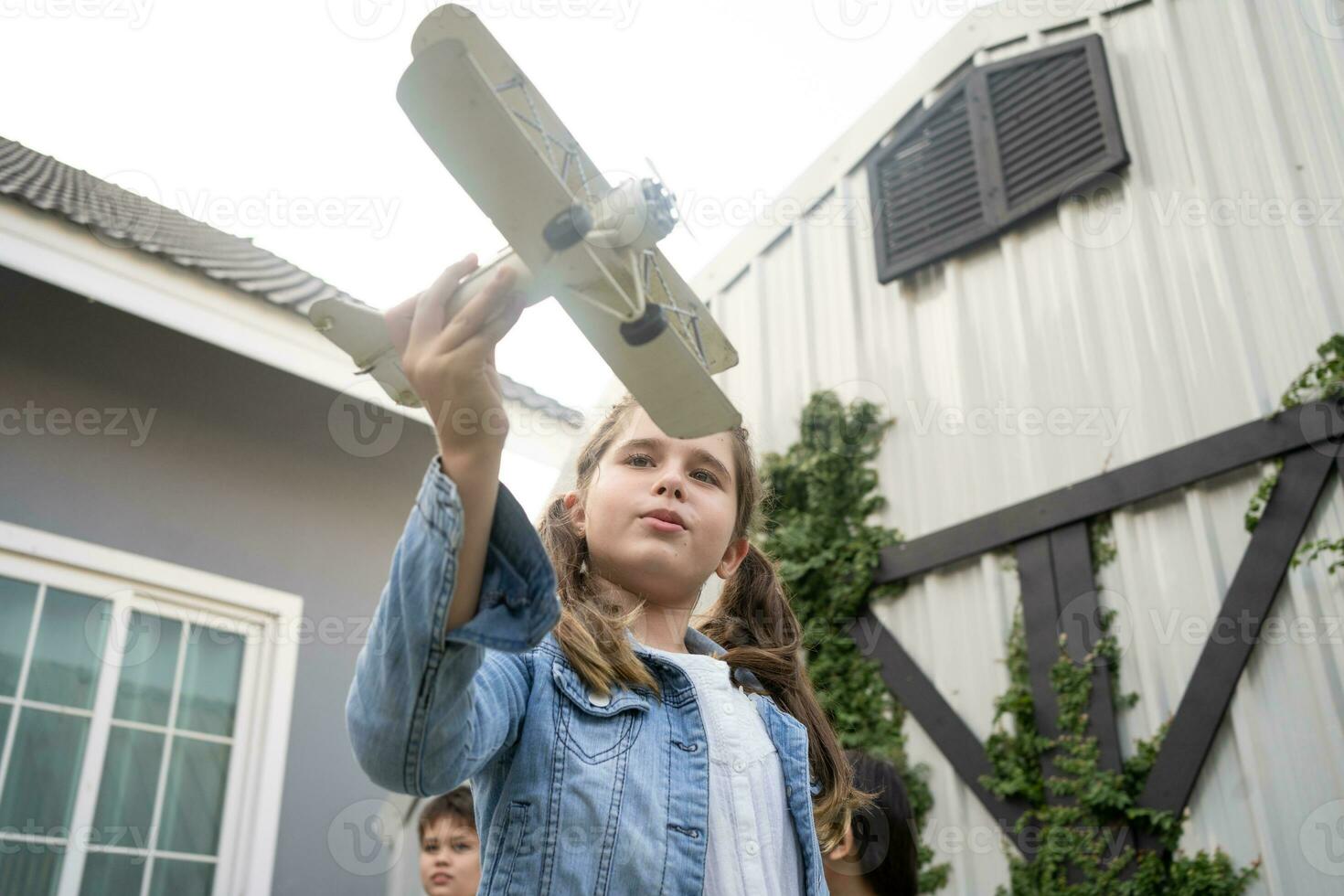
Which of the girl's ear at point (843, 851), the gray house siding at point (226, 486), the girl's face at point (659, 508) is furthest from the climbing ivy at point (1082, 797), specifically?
the girl's face at point (659, 508)

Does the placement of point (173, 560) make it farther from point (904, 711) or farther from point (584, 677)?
point (584, 677)

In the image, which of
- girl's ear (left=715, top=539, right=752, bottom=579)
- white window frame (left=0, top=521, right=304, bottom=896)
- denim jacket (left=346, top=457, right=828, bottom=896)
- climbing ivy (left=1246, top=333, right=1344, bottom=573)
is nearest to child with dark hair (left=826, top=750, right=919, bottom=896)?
girl's ear (left=715, top=539, right=752, bottom=579)

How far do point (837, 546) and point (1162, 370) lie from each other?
→ 2061 millimetres

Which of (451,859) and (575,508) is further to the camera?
(451,859)

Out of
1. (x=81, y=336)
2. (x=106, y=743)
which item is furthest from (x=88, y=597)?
(x=81, y=336)

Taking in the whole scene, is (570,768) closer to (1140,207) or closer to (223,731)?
(223,731)

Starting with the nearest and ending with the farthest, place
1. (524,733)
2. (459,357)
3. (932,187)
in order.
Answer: (459,357), (524,733), (932,187)

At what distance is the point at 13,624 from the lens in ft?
16.0

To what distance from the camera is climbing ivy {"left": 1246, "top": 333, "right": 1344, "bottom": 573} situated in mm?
5027

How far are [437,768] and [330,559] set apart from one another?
4.96 metres

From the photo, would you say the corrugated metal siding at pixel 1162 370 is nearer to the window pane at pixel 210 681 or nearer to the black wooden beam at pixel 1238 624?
the black wooden beam at pixel 1238 624

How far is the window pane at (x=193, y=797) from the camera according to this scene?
5.23m

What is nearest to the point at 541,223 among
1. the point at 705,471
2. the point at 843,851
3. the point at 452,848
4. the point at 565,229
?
the point at 565,229

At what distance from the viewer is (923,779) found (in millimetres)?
6059
